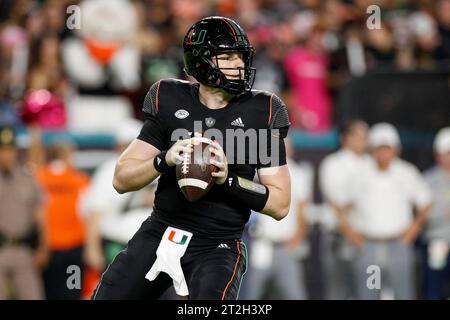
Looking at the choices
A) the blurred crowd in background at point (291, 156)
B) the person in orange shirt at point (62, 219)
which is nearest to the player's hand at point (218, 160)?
the blurred crowd in background at point (291, 156)

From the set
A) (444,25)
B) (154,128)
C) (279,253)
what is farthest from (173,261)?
(444,25)

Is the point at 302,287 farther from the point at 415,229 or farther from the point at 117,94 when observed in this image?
the point at 117,94

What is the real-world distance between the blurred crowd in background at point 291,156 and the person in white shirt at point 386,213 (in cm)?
1

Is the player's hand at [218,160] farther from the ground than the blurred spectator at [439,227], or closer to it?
farther from the ground

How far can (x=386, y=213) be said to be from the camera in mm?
9570

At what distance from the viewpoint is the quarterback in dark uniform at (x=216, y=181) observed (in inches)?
192

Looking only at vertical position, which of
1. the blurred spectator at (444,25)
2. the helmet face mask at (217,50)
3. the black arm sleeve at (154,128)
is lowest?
the black arm sleeve at (154,128)

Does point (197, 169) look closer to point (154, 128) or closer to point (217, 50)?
point (154, 128)

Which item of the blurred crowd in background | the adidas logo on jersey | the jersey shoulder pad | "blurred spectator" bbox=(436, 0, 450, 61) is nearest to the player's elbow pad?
the adidas logo on jersey

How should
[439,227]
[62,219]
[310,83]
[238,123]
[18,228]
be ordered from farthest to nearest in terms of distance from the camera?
[310,83]
[439,227]
[62,219]
[18,228]
[238,123]

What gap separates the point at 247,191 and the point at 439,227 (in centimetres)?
524

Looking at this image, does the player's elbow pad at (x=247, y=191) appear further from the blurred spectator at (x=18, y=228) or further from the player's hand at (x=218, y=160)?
the blurred spectator at (x=18, y=228)

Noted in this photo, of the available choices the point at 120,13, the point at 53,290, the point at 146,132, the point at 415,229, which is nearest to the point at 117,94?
the point at 120,13

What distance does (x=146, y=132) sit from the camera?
5105mm
